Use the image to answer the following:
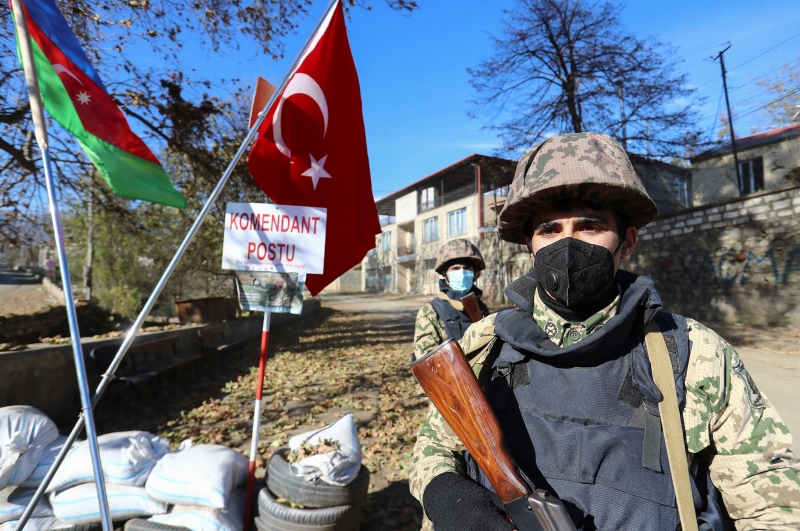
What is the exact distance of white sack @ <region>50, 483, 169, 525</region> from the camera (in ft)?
8.49

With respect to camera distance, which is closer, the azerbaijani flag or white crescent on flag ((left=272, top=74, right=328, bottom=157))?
the azerbaijani flag

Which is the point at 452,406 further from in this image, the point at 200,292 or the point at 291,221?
the point at 200,292

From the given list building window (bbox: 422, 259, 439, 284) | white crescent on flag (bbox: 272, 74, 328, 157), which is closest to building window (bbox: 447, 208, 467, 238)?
building window (bbox: 422, 259, 439, 284)

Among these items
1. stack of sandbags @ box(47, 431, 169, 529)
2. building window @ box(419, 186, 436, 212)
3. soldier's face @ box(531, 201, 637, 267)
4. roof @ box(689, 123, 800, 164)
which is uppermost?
building window @ box(419, 186, 436, 212)

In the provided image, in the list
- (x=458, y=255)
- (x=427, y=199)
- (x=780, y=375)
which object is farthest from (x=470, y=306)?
(x=427, y=199)

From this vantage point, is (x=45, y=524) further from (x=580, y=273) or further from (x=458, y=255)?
(x=458, y=255)

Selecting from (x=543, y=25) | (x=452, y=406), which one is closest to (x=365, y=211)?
(x=452, y=406)

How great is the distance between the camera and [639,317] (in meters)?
1.34

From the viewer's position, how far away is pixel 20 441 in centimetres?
258

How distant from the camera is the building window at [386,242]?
40.7 m

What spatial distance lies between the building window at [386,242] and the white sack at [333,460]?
37931 millimetres

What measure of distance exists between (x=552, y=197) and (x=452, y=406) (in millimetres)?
764

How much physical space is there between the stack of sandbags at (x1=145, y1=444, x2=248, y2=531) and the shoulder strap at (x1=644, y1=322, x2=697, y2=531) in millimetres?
2361

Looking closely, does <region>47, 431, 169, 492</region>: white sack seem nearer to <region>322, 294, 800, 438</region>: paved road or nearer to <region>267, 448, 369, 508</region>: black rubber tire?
<region>267, 448, 369, 508</region>: black rubber tire
